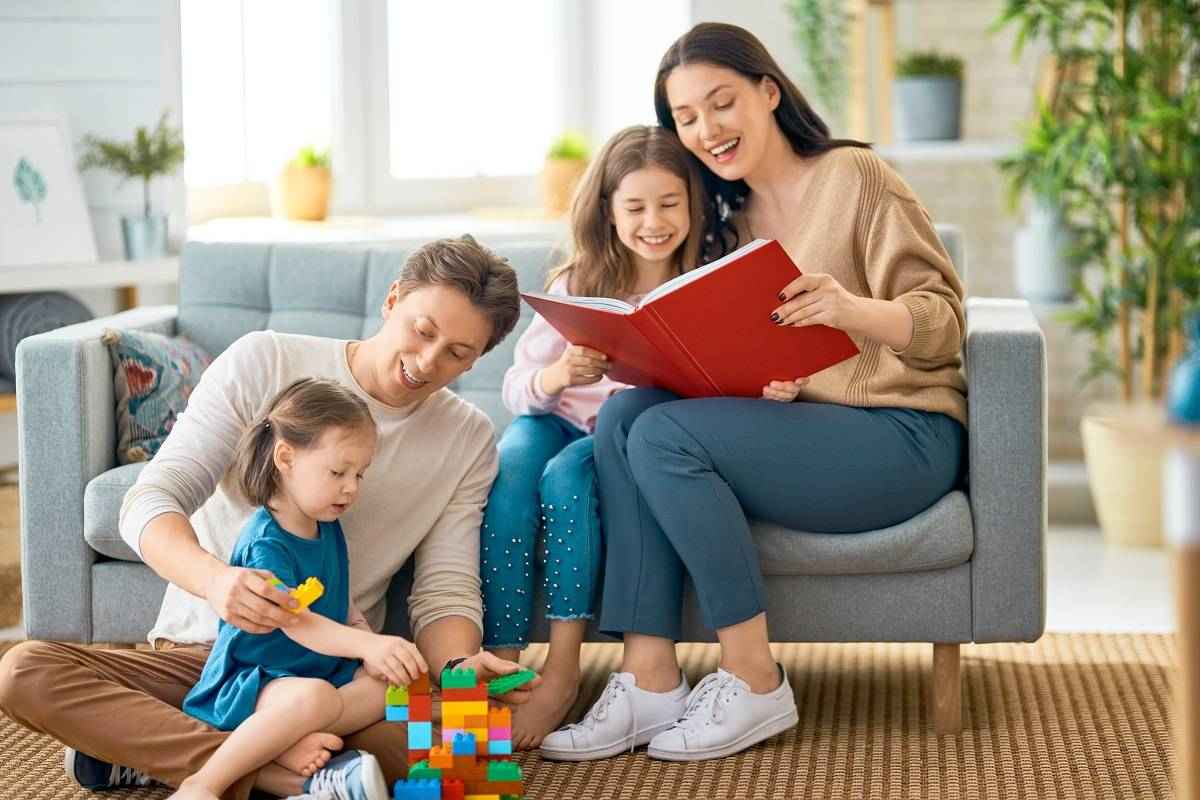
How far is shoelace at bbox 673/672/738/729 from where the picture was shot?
2248mm

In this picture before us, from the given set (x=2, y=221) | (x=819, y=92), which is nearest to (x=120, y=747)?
(x=2, y=221)

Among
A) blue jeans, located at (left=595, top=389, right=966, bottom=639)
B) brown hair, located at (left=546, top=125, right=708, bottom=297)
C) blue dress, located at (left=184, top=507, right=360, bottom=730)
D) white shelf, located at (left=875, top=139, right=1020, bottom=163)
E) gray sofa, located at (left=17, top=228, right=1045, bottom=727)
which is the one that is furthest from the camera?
white shelf, located at (left=875, top=139, right=1020, bottom=163)

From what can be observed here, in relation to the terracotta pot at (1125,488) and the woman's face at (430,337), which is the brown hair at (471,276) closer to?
the woman's face at (430,337)

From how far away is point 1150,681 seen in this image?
2.69 m

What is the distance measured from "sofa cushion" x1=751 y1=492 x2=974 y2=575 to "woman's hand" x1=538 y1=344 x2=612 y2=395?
0.32 metres

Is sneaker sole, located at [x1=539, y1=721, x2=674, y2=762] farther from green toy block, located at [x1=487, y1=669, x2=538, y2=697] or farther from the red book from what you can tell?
the red book

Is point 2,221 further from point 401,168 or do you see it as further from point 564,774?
point 564,774

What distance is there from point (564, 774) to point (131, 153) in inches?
82.2

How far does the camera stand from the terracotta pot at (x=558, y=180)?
4242 mm

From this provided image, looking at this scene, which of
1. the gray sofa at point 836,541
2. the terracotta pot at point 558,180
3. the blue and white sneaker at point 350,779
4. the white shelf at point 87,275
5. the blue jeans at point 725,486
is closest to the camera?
the blue and white sneaker at point 350,779

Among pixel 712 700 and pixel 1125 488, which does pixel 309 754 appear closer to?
pixel 712 700

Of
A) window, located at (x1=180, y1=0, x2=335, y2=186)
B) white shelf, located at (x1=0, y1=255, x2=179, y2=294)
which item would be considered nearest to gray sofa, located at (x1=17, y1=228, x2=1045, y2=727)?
white shelf, located at (x1=0, y1=255, x2=179, y2=294)

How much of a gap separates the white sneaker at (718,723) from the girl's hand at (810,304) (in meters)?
0.51

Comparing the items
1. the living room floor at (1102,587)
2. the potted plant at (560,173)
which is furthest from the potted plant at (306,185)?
the living room floor at (1102,587)
